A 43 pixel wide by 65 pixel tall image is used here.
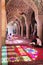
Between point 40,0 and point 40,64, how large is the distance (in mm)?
5679

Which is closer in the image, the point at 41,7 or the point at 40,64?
the point at 40,64

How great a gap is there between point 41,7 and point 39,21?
0.90m

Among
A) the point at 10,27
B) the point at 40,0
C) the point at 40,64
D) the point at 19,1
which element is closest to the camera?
the point at 40,64

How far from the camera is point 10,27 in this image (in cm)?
3475

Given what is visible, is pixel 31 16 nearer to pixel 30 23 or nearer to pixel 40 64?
pixel 30 23

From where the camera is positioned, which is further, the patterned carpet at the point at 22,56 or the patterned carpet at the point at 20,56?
the patterned carpet at the point at 20,56

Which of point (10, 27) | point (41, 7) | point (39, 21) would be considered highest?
point (41, 7)

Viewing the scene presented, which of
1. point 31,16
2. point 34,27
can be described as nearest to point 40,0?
point 31,16

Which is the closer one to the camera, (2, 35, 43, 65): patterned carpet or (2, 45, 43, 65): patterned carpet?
(2, 35, 43, 65): patterned carpet

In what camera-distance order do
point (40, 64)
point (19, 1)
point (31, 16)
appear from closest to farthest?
point (40, 64)
point (19, 1)
point (31, 16)

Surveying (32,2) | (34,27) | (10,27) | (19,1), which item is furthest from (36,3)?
(10,27)

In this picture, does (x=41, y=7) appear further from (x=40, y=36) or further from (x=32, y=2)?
(x=40, y=36)

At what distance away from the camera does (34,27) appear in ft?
54.0

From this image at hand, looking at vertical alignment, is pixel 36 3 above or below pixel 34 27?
above
